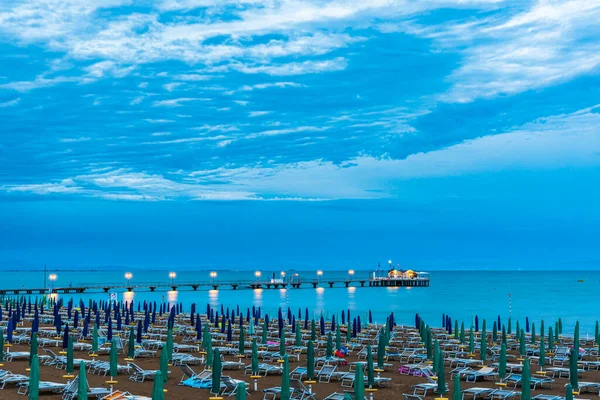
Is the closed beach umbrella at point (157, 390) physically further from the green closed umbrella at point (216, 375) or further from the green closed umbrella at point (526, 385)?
the green closed umbrella at point (526, 385)

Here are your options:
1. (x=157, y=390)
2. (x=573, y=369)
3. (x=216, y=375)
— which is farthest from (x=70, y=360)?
(x=573, y=369)

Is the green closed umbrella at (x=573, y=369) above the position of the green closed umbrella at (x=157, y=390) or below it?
below

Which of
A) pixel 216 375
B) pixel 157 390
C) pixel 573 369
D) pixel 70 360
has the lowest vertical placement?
pixel 573 369

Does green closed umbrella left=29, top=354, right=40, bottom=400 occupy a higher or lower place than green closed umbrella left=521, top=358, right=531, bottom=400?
higher

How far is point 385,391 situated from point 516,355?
39.1 feet

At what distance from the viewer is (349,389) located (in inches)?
817

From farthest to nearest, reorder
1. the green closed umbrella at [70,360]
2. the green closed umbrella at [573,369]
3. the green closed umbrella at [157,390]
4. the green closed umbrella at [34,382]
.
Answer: the green closed umbrella at [70,360], the green closed umbrella at [573,369], the green closed umbrella at [34,382], the green closed umbrella at [157,390]

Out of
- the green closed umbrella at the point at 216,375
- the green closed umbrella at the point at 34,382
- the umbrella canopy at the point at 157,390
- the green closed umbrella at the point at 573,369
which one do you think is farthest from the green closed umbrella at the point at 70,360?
the green closed umbrella at the point at 573,369

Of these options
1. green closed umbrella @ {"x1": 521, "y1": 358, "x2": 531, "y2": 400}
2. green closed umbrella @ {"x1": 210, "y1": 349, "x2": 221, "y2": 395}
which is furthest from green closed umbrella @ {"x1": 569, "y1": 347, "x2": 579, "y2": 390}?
green closed umbrella @ {"x1": 210, "y1": 349, "x2": 221, "y2": 395}

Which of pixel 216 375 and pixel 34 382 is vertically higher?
pixel 34 382

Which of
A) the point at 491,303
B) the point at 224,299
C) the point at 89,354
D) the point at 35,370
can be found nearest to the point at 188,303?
the point at 224,299

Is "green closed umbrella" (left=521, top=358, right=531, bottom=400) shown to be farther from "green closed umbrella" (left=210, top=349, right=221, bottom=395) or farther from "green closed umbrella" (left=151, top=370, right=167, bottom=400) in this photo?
"green closed umbrella" (left=151, top=370, right=167, bottom=400)

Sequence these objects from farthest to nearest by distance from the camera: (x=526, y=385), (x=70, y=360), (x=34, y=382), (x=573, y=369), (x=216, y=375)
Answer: (x=70, y=360)
(x=573, y=369)
(x=216, y=375)
(x=526, y=385)
(x=34, y=382)

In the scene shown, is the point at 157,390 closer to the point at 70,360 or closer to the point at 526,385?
the point at 70,360
